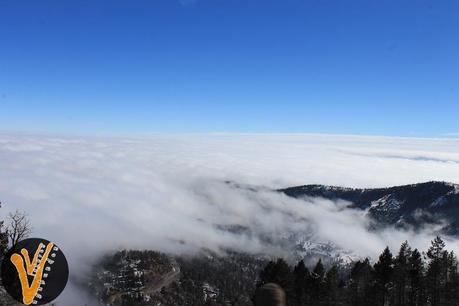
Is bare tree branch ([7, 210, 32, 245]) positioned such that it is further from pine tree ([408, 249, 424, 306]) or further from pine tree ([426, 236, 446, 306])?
pine tree ([426, 236, 446, 306])

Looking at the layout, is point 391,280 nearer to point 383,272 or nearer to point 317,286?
point 383,272

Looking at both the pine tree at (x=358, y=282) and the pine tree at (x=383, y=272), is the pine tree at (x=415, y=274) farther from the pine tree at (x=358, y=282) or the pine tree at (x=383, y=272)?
the pine tree at (x=358, y=282)

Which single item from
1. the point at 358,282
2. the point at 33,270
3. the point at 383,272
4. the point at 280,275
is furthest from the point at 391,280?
the point at 33,270

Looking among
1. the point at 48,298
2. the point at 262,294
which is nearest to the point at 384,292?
the point at 48,298

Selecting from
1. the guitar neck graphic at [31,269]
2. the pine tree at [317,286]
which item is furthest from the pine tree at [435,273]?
the guitar neck graphic at [31,269]

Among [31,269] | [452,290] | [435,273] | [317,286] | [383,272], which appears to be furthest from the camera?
[317,286]

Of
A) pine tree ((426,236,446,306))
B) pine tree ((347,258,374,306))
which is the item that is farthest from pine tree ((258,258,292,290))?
pine tree ((426,236,446,306))

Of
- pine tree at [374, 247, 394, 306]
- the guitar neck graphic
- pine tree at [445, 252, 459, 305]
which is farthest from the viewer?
pine tree at [374, 247, 394, 306]
